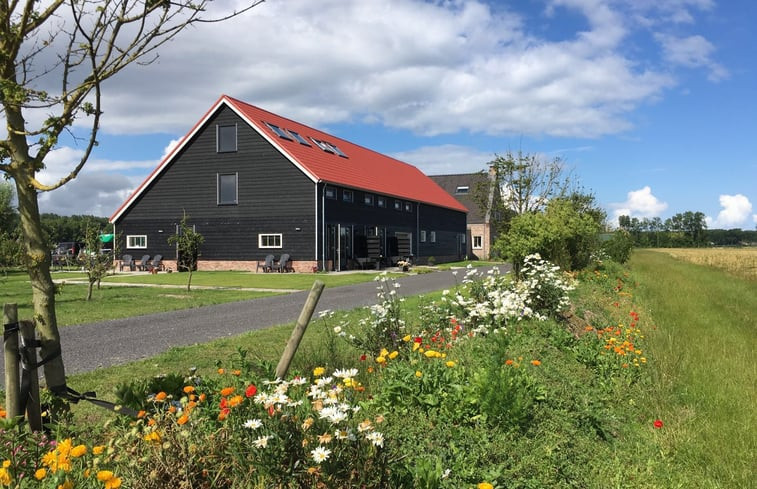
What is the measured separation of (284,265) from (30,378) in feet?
86.0

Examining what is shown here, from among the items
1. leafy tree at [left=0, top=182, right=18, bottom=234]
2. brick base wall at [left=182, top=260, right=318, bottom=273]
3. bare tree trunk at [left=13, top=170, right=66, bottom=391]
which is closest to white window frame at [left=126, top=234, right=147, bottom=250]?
brick base wall at [left=182, top=260, right=318, bottom=273]

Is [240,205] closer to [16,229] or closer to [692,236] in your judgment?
[16,229]

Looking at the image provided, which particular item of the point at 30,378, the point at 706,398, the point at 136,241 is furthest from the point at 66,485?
the point at 136,241

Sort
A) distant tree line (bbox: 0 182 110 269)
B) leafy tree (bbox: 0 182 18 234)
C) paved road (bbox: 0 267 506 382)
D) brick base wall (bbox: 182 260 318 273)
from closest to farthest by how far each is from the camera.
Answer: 1. distant tree line (bbox: 0 182 110 269)
2. paved road (bbox: 0 267 506 382)
3. brick base wall (bbox: 182 260 318 273)
4. leafy tree (bbox: 0 182 18 234)

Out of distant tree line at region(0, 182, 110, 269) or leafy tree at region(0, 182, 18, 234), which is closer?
distant tree line at region(0, 182, 110, 269)

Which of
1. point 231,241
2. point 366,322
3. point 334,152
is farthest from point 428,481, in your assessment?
point 334,152

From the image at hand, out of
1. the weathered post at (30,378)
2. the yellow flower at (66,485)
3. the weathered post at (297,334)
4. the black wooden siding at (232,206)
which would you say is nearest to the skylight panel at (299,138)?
the black wooden siding at (232,206)

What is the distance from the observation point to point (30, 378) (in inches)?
138

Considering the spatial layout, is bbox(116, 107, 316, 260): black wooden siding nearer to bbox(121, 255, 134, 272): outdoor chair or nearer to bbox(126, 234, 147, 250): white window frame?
bbox(126, 234, 147, 250): white window frame

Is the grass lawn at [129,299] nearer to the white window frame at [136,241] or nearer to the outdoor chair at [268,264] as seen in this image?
the outdoor chair at [268,264]

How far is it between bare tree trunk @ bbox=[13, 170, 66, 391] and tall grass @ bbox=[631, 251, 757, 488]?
4352 mm

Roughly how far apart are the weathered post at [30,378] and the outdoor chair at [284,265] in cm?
2605

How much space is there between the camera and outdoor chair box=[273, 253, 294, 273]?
2948 cm

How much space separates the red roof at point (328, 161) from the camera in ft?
99.2
